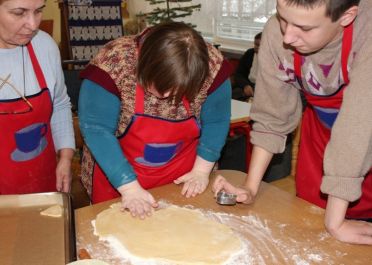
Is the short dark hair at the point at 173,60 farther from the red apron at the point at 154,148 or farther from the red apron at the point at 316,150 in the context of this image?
the red apron at the point at 316,150

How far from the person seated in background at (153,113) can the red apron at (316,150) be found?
27cm

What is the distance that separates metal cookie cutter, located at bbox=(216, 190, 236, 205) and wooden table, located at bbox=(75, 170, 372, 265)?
12 mm

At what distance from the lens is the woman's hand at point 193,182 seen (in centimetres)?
132

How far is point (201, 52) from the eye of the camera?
1.11 metres

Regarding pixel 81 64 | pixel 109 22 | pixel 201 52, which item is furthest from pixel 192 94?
pixel 109 22

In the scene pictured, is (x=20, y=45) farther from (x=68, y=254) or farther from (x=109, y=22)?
(x=109, y=22)

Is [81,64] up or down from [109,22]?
down

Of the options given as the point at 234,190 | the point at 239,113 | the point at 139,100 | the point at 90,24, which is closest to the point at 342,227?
the point at 234,190

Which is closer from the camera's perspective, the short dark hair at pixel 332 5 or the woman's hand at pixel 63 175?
the short dark hair at pixel 332 5

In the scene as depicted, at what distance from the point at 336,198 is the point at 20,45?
1056 mm

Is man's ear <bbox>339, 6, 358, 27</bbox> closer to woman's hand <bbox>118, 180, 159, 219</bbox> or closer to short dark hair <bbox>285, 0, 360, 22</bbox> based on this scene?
short dark hair <bbox>285, 0, 360, 22</bbox>

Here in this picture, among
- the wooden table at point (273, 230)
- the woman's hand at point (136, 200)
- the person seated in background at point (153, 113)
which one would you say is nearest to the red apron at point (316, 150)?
the wooden table at point (273, 230)

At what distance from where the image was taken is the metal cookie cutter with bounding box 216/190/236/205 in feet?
4.07

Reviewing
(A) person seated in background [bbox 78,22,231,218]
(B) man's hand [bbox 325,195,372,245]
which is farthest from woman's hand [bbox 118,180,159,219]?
(B) man's hand [bbox 325,195,372,245]
